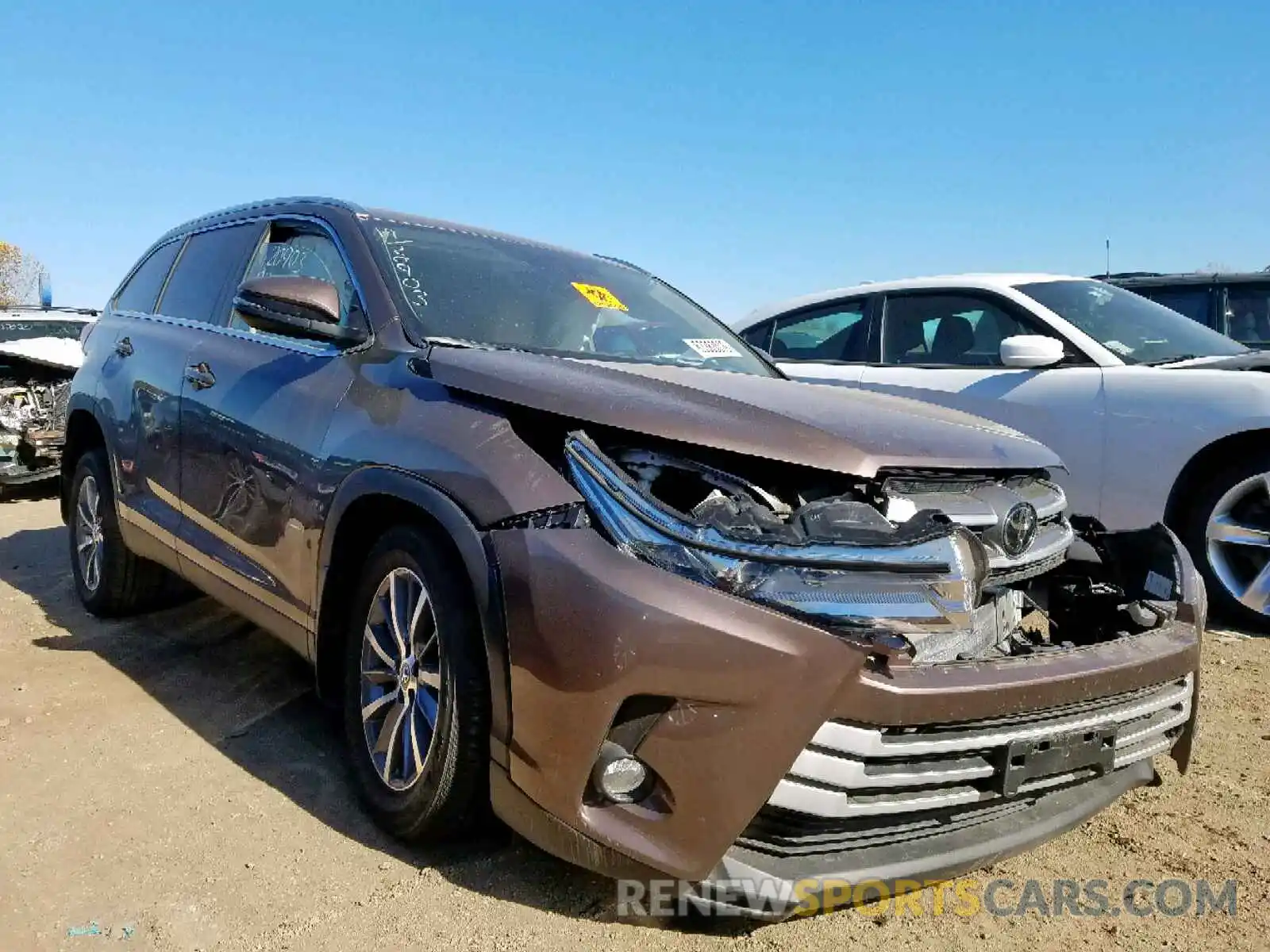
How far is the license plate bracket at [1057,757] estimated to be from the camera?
1963 mm

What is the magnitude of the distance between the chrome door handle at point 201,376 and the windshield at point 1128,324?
13.5 ft

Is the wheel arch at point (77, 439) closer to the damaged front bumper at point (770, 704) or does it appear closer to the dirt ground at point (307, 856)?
the dirt ground at point (307, 856)

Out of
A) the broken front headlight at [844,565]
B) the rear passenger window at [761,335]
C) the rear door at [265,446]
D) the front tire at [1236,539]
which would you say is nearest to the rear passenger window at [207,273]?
the rear door at [265,446]

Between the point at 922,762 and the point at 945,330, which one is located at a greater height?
the point at 945,330

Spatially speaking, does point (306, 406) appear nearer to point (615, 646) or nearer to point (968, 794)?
point (615, 646)

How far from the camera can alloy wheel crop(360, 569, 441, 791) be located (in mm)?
2355

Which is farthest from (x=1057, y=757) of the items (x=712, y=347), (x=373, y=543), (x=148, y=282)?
(x=148, y=282)

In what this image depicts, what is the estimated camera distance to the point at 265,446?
297cm

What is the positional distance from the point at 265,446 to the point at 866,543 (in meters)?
1.94

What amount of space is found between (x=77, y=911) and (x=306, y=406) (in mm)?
1390

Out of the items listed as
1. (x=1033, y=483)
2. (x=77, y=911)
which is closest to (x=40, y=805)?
(x=77, y=911)

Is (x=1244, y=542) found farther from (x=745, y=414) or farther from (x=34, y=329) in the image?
(x=34, y=329)

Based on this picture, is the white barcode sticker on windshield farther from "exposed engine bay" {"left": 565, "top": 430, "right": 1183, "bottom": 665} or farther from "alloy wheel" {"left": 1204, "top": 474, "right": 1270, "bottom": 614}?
"alloy wheel" {"left": 1204, "top": 474, "right": 1270, "bottom": 614}

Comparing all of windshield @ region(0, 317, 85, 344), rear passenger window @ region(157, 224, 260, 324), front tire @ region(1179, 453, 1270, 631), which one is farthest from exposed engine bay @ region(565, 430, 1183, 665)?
windshield @ region(0, 317, 85, 344)
